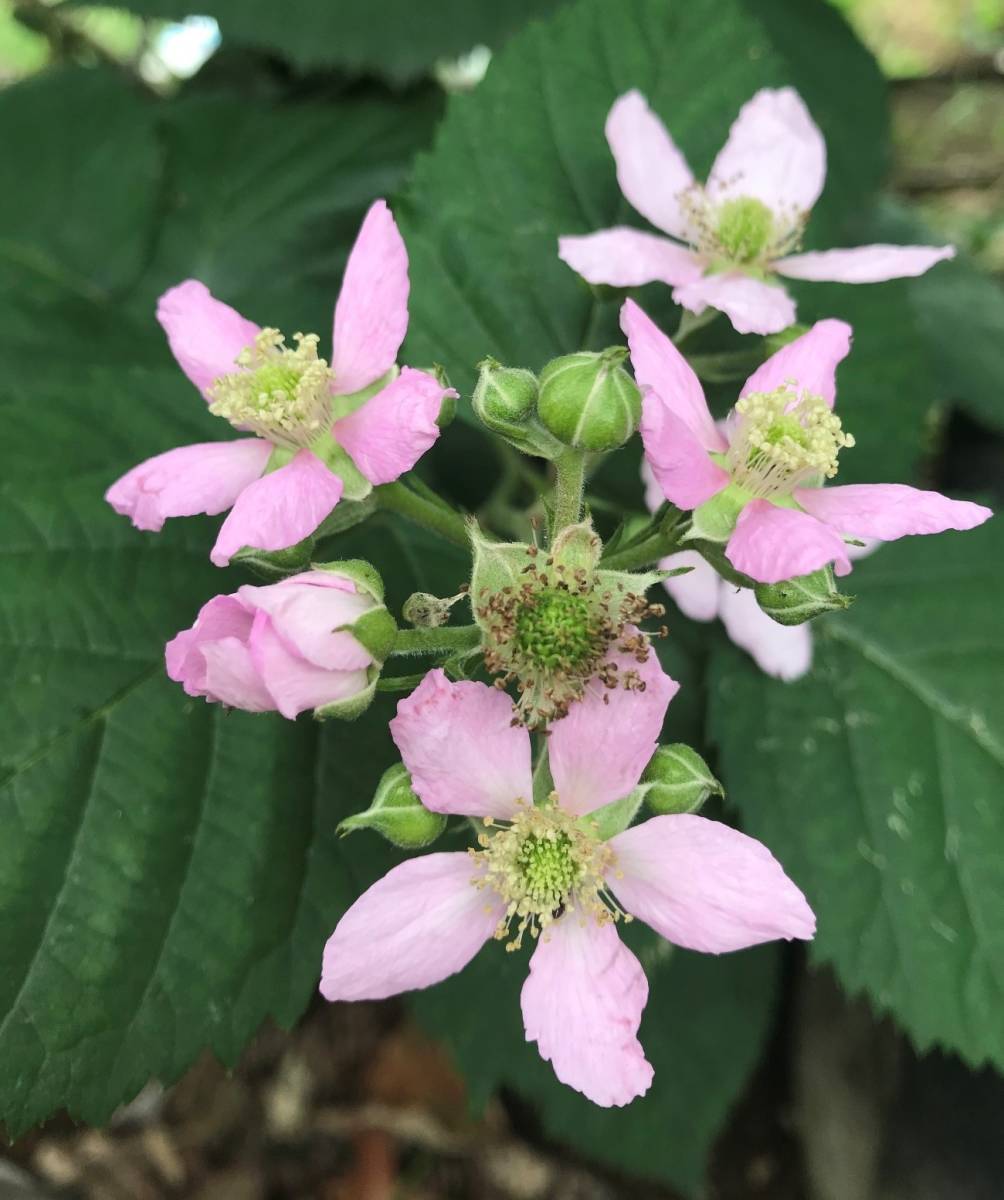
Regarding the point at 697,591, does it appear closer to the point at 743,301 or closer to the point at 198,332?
the point at 743,301

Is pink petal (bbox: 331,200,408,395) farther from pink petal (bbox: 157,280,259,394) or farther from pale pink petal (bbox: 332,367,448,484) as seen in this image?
pink petal (bbox: 157,280,259,394)

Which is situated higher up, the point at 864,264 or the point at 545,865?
the point at 864,264

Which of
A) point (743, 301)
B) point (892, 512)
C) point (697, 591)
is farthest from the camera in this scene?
point (697, 591)

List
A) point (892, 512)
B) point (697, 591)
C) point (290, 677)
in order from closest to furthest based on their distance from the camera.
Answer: point (290, 677) → point (892, 512) → point (697, 591)

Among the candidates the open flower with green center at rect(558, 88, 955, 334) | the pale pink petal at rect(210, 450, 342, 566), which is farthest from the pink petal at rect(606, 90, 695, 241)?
the pale pink petal at rect(210, 450, 342, 566)

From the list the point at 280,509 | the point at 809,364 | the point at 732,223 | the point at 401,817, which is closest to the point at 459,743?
the point at 401,817

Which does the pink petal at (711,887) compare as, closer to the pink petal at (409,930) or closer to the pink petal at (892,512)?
the pink petal at (409,930)
